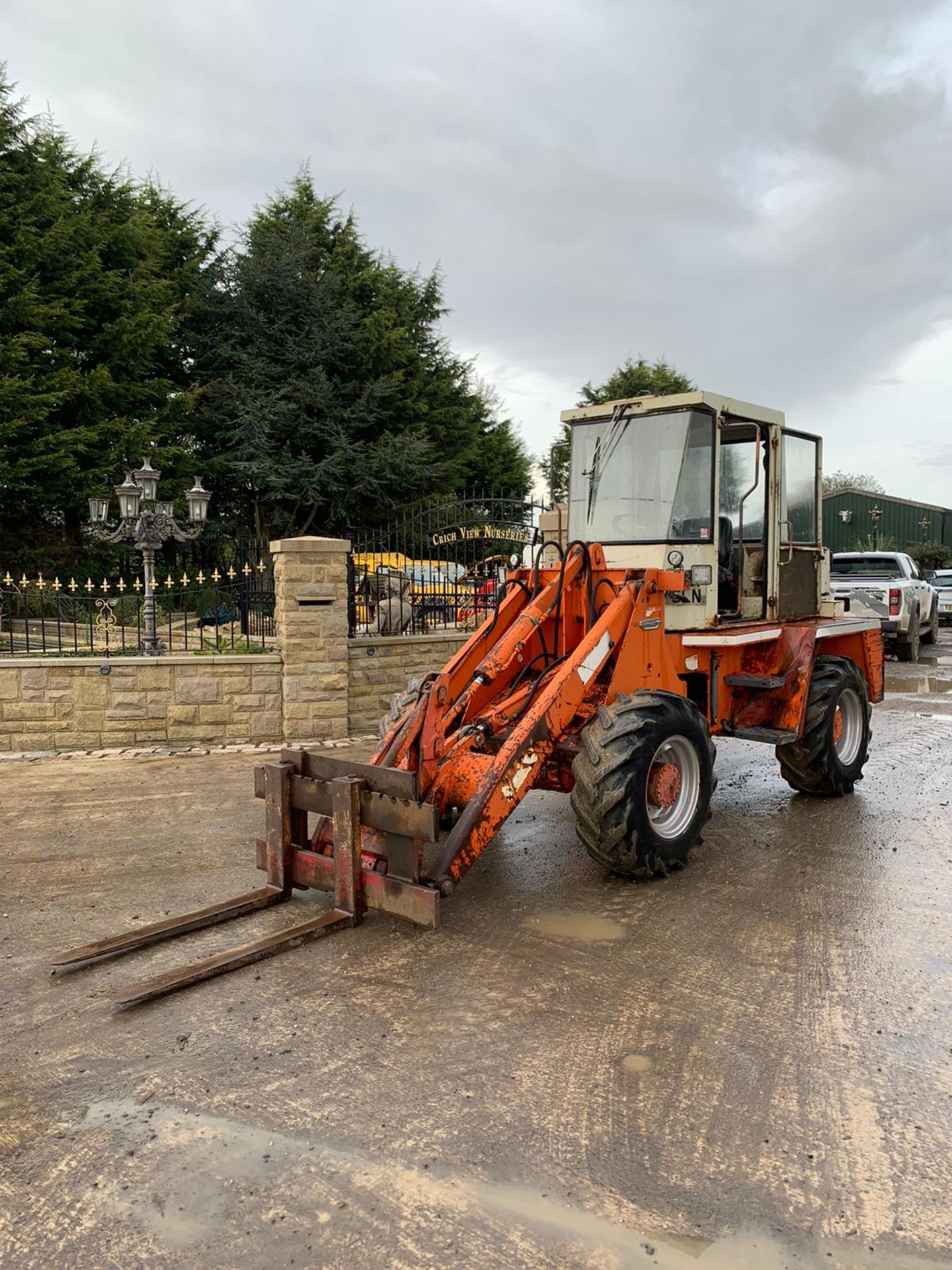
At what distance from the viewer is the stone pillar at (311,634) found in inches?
366

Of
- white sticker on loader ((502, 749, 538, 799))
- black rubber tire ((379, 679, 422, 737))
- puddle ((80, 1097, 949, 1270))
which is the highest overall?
black rubber tire ((379, 679, 422, 737))

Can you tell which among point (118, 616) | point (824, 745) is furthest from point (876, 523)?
point (118, 616)

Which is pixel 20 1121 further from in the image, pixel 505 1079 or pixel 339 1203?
pixel 505 1079

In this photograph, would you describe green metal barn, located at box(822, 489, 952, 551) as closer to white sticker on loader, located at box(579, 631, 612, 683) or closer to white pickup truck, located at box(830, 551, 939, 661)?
white pickup truck, located at box(830, 551, 939, 661)

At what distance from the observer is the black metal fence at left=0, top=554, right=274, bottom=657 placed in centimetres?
941

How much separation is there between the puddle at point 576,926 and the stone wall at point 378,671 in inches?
209

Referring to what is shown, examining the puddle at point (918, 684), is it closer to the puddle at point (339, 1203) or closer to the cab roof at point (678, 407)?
the cab roof at point (678, 407)

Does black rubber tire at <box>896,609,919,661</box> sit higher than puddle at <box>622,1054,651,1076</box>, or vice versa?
black rubber tire at <box>896,609,919,661</box>

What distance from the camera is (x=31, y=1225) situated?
2521 millimetres

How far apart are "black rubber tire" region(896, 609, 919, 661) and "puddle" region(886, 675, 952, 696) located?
1929 mm

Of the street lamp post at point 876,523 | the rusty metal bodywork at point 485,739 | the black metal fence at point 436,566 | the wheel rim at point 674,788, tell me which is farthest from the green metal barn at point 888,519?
the wheel rim at point 674,788

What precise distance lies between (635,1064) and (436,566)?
8.49 m

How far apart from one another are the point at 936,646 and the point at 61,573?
737 inches

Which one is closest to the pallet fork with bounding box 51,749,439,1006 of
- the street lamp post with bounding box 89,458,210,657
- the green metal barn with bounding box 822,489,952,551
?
the street lamp post with bounding box 89,458,210,657
